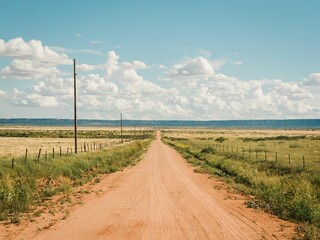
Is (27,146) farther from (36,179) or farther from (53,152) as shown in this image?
(36,179)

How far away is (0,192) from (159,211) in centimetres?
695

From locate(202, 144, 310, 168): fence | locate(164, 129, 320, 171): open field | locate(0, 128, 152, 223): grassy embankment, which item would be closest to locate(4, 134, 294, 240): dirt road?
locate(0, 128, 152, 223): grassy embankment

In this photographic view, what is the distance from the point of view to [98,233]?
1184 centimetres

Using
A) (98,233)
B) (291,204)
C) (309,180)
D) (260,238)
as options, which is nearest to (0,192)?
(98,233)

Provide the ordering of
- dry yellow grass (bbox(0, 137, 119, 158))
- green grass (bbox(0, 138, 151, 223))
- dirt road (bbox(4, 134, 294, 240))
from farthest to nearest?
dry yellow grass (bbox(0, 137, 119, 158)), green grass (bbox(0, 138, 151, 223)), dirt road (bbox(4, 134, 294, 240))

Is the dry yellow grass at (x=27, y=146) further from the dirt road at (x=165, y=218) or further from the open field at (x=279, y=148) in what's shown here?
the open field at (x=279, y=148)

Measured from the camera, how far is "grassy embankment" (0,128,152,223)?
15.1 metres

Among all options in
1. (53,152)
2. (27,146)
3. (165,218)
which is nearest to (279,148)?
(53,152)

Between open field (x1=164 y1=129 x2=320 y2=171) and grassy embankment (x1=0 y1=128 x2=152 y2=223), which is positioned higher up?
grassy embankment (x1=0 y1=128 x2=152 y2=223)

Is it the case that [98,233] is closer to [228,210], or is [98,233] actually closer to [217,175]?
[228,210]

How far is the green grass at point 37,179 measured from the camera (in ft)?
49.5

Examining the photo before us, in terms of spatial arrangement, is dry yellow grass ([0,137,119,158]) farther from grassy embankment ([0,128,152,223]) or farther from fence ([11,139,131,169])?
grassy embankment ([0,128,152,223])

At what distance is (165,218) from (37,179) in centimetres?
1040

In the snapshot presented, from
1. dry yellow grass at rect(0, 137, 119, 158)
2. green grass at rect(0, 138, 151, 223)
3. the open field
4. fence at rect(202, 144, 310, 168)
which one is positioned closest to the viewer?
green grass at rect(0, 138, 151, 223)
